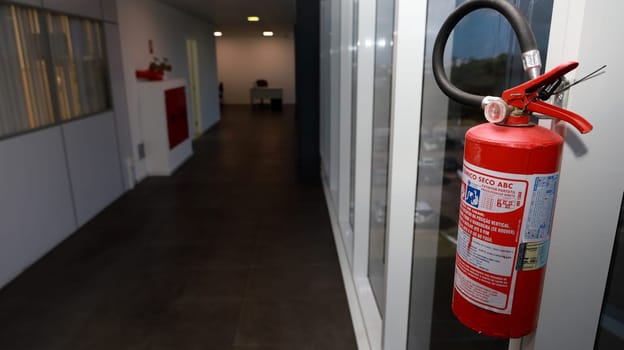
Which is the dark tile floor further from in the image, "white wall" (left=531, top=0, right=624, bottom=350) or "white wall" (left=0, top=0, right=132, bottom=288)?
"white wall" (left=531, top=0, right=624, bottom=350)

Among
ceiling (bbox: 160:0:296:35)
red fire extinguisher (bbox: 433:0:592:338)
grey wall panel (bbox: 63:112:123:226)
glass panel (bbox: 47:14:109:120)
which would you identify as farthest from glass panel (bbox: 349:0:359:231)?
ceiling (bbox: 160:0:296:35)

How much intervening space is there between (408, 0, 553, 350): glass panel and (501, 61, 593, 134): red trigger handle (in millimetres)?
447

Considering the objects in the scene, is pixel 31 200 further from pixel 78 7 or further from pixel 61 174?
pixel 78 7

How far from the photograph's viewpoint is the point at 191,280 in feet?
10.9

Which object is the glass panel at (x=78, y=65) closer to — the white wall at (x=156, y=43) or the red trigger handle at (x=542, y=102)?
the white wall at (x=156, y=43)

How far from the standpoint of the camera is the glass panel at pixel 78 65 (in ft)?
13.9

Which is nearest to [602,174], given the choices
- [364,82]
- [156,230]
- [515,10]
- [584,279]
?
[584,279]

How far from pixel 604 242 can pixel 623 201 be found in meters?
0.08

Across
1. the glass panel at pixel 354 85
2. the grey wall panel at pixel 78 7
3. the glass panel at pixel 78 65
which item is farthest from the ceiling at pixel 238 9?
the glass panel at pixel 354 85

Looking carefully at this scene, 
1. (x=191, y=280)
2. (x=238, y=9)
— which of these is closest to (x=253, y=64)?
(x=238, y=9)

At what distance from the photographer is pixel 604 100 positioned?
2.27ft

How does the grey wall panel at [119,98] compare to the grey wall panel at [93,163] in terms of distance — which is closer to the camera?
the grey wall panel at [93,163]

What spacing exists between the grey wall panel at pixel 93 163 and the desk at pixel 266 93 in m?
10.6

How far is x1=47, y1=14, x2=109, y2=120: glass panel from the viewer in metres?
4.23
